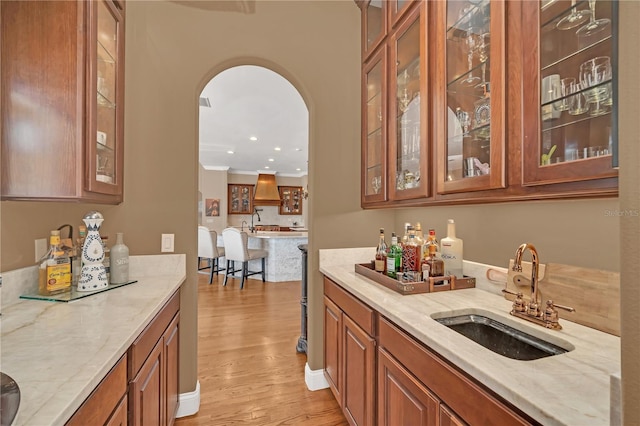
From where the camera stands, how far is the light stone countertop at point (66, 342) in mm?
614

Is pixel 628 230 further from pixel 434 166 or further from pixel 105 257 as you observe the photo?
pixel 105 257

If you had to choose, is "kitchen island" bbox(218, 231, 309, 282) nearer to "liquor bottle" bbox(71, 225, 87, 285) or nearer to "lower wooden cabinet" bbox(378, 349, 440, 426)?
"liquor bottle" bbox(71, 225, 87, 285)

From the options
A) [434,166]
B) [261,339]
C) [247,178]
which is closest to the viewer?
[434,166]

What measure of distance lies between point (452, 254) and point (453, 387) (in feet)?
2.74

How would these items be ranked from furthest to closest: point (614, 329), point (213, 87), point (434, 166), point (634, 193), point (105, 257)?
1. point (213, 87)
2. point (105, 257)
3. point (434, 166)
4. point (614, 329)
5. point (634, 193)

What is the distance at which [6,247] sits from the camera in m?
1.22

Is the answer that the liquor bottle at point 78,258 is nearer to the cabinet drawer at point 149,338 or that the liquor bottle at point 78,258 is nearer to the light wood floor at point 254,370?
the cabinet drawer at point 149,338

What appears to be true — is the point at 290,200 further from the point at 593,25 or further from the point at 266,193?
the point at 593,25

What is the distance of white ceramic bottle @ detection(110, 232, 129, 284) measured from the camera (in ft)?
5.01

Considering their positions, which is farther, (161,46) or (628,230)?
(161,46)

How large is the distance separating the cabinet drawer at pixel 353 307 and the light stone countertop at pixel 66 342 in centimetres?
94

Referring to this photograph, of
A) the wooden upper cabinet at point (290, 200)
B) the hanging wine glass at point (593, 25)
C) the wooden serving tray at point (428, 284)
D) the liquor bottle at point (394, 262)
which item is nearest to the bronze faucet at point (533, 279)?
the wooden serving tray at point (428, 284)

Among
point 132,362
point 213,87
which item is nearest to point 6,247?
point 132,362

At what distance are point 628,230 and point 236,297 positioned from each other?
14.4 feet
